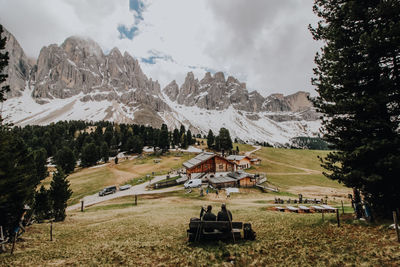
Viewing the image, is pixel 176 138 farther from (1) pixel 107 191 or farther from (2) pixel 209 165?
(1) pixel 107 191

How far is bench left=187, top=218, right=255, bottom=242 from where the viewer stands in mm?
10727

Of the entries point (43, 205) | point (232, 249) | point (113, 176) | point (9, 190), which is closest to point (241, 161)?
point (113, 176)

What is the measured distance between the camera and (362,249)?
28.9 feet

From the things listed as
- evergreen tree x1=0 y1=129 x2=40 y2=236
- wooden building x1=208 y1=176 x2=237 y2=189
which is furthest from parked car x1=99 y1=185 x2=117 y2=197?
evergreen tree x1=0 y1=129 x2=40 y2=236

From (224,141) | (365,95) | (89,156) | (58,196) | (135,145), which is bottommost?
(58,196)

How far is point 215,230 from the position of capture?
11.1m

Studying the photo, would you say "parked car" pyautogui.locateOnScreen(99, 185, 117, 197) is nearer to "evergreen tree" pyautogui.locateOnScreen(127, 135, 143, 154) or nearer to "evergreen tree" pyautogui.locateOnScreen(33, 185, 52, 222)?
"evergreen tree" pyautogui.locateOnScreen(33, 185, 52, 222)

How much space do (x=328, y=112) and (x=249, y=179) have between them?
1680 inches

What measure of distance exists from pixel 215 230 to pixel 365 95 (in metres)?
12.5

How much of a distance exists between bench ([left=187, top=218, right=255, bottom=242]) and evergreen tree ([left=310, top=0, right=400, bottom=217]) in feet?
25.9

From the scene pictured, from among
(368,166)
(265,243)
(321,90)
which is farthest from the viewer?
(321,90)

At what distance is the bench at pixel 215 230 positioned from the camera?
1073cm

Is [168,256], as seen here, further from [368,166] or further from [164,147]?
[164,147]

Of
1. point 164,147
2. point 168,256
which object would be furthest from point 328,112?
point 164,147
